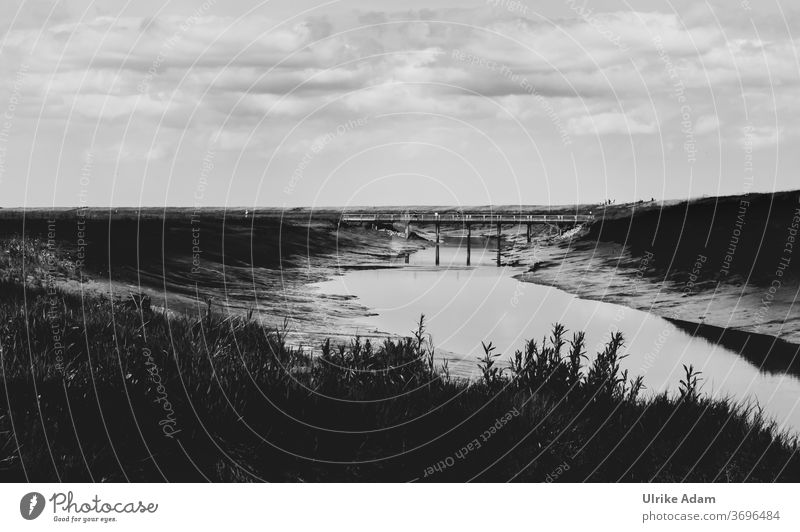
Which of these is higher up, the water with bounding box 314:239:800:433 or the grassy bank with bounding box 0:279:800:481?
the grassy bank with bounding box 0:279:800:481

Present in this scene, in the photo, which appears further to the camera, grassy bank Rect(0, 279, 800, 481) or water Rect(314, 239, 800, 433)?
water Rect(314, 239, 800, 433)

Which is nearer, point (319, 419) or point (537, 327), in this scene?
point (319, 419)

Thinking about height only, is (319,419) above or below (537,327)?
above

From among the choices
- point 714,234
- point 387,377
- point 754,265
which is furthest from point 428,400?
point 714,234
